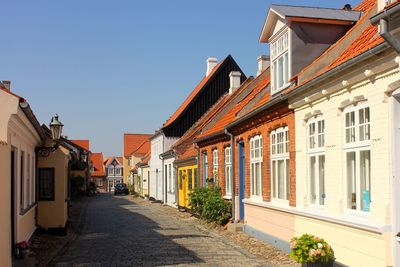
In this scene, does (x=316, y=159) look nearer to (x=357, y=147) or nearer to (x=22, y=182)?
(x=357, y=147)

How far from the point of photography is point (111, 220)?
23.3 m

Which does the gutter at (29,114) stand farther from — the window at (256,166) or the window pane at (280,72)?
the window pane at (280,72)

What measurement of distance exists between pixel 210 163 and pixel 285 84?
894cm

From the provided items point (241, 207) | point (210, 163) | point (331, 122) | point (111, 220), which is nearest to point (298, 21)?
point (331, 122)

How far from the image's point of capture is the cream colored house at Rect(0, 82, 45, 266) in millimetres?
8500

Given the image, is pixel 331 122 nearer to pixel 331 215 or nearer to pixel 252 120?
pixel 331 215

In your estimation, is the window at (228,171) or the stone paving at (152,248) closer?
the stone paving at (152,248)

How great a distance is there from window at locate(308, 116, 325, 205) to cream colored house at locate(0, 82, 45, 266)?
545cm

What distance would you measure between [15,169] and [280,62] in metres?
6.75

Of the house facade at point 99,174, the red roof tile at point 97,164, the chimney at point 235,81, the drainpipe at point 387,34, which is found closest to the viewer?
the drainpipe at point 387,34

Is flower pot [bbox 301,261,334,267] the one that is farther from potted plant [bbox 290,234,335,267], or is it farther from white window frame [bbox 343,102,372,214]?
white window frame [bbox 343,102,372,214]

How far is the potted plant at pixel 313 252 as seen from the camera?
9000 mm

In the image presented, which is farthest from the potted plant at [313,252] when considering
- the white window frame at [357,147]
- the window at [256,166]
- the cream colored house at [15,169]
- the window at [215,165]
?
the window at [215,165]

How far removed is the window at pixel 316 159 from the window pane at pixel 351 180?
1011 mm
